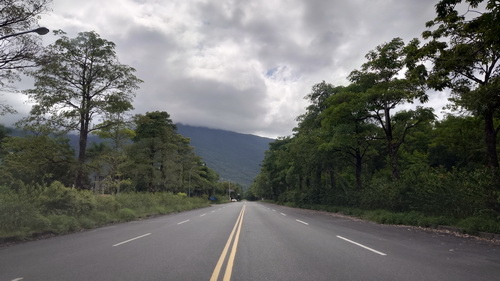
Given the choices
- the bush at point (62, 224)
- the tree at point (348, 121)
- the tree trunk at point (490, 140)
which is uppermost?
the tree at point (348, 121)

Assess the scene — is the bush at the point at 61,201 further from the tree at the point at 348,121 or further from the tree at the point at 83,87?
the tree at the point at 348,121

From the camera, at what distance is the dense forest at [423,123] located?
1322 centimetres

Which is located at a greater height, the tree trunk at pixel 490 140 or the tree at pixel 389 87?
the tree at pixel 389 87

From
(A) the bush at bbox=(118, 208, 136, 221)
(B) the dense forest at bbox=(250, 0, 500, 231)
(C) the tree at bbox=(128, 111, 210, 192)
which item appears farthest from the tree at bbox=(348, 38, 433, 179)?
(C) the tree at bbox=(128, 111, 210, 192)

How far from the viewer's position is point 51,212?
15.9 metres

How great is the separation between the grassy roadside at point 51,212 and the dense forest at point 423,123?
1670 centimetres

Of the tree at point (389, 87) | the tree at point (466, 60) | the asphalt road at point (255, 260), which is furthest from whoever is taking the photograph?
the tree at point (389, 87)

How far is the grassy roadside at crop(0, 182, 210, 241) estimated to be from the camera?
1259 cm

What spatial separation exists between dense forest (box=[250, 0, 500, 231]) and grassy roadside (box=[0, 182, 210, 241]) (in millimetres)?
16700

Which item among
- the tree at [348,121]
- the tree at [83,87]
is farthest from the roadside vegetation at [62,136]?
the tree at [348,121]

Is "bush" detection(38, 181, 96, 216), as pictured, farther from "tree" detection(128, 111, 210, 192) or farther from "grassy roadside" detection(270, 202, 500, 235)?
"tree" detection(128, 111, 210, 192)

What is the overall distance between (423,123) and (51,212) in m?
24.0

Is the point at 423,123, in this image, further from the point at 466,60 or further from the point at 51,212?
the point at 51,212

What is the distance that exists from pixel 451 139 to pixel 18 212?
33.9 meters
